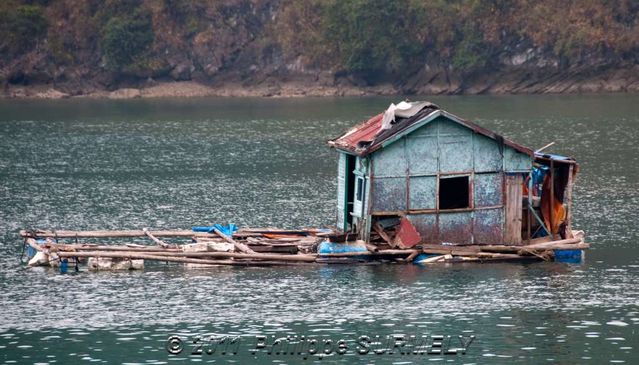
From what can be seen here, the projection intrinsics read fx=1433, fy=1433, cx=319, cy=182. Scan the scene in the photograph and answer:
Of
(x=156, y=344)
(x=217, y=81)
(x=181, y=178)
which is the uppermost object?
(x=217, y=81)

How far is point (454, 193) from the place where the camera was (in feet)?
141

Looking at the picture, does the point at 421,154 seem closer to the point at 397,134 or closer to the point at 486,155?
the point at 397,134

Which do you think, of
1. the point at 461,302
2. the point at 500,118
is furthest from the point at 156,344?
the point at 500,118

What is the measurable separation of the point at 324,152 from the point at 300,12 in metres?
57.1

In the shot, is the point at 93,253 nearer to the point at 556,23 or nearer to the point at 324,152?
the point at 324,152

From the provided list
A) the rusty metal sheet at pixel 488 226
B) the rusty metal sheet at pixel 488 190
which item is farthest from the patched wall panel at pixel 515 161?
the rusty metal sheet at pixel 488 226

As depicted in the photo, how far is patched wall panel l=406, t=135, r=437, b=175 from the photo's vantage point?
4175 centimetres

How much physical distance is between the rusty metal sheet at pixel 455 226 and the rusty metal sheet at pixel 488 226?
21 cm

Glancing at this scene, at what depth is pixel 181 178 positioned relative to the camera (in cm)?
6819

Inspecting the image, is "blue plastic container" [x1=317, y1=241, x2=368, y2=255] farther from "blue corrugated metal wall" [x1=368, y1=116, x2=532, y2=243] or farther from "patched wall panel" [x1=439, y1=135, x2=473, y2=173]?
"patched wall panel" [x1=439, y1=135, x2=473, y2=173]

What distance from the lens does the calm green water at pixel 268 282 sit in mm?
33625

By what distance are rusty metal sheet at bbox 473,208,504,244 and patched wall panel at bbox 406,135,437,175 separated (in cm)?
194

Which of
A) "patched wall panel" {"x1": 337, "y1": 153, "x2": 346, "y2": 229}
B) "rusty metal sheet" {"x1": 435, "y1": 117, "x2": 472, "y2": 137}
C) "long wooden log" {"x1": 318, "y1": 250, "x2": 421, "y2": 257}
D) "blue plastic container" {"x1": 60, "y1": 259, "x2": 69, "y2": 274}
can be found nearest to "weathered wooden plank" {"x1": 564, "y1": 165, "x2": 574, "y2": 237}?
"rusty metal sheet" {"x1": 435, "y1": 117, "x2": 472, "y2": 137}

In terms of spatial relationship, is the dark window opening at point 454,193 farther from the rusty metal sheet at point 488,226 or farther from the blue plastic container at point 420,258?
the blue plastic container at point 420,258
